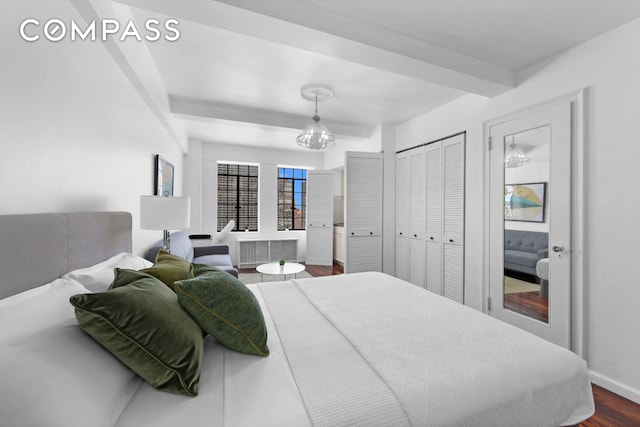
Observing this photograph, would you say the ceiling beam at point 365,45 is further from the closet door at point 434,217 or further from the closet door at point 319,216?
the closet door at point 319,216

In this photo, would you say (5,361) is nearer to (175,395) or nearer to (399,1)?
(175,395)

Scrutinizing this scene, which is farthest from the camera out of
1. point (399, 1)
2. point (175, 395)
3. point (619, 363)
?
point (619, 363)

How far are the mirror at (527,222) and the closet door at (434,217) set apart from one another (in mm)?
868

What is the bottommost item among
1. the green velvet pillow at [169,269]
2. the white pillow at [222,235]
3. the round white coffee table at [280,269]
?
the round white coffee table at [280,269]

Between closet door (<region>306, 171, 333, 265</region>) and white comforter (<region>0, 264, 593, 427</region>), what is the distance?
14.9 ft

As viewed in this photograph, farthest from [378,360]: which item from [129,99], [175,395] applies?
[129,99]

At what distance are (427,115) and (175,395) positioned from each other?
4.12 m

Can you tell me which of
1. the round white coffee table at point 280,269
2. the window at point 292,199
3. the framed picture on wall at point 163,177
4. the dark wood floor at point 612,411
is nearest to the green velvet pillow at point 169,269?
the framed picture on wall at point 163,177

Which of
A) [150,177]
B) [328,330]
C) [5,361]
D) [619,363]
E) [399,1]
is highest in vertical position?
[399,1]

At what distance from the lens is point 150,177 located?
9.75 ft

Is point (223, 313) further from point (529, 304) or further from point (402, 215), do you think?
point (402, 215)

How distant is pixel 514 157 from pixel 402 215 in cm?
182

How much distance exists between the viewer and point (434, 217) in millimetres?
3707

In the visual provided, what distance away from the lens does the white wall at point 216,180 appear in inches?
221
